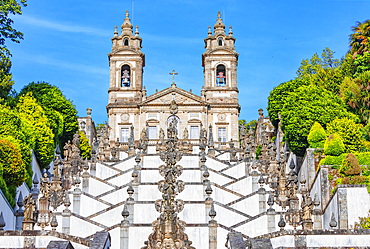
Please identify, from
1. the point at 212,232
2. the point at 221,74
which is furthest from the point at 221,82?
the point at 212,232

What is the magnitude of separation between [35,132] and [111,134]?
2037 centimetres

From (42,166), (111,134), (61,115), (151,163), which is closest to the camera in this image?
(151,163)

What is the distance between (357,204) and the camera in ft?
101

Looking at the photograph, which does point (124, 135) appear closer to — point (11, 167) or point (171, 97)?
point (171, 97)

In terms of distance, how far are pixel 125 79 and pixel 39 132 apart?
23364mm

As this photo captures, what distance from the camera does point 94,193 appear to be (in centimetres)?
3766

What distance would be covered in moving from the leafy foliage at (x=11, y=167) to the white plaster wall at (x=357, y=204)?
17043 mm

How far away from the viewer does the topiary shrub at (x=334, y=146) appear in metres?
36.5

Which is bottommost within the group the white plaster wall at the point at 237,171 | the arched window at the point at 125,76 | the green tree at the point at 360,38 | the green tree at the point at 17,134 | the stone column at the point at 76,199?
the stone column at the point at 76,199

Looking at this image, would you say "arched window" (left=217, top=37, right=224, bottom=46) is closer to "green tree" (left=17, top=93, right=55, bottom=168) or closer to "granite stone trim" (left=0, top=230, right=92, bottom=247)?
"green tree" (left=17, top=93, right=55, bottom=168)

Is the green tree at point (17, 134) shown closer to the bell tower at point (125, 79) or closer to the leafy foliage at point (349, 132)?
the leafy foliage at point (349, 132)

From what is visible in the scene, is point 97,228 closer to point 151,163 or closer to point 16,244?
point 16,244

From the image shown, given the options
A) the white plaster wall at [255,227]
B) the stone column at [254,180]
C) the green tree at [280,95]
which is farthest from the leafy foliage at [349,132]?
the white plaster wall at [255,227]

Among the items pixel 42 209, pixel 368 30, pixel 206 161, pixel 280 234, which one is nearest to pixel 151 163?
pixel 206 161
